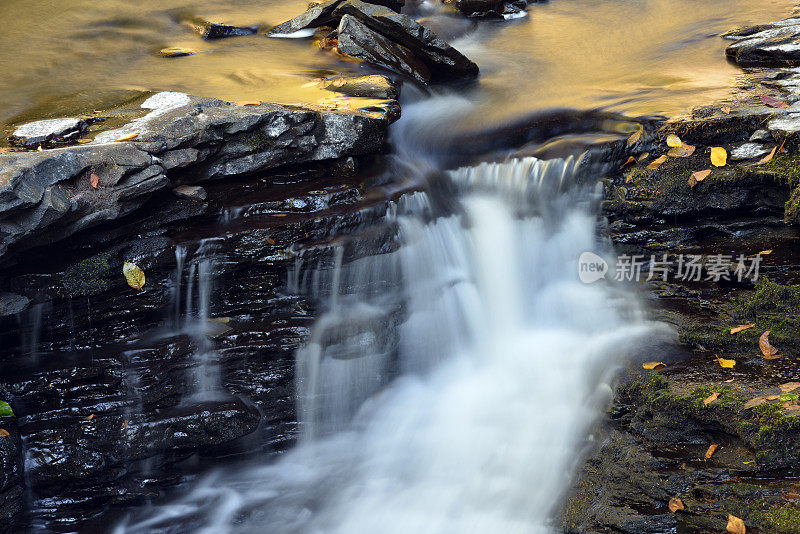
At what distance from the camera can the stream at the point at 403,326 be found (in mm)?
4957

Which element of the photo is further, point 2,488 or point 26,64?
point 26,64

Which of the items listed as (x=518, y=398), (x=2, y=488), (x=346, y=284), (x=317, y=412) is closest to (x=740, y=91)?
(x=518, y=398)

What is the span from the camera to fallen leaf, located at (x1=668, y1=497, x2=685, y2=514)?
12.4 ft

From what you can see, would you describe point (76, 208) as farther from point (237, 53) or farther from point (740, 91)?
point (740, 91)

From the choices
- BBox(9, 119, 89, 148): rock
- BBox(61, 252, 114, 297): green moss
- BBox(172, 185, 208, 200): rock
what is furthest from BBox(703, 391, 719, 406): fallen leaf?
BBox(9, 119, 89, 148): rock

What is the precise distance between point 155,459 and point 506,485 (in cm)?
300

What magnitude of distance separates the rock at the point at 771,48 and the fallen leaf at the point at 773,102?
1.61 meters

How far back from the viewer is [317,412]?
5.50m

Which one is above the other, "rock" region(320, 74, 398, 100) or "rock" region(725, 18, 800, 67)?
"rock" region(725, 18, 800, 67)

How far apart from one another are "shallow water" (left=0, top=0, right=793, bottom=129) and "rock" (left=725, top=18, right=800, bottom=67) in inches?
10.6

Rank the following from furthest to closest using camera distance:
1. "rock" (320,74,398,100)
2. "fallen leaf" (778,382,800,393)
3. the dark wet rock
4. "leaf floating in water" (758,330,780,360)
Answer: "rock" (320,74,398,100) < "leaf floating in water" (758,330,780,360) < the dark wet rock < "fallen leaf" (778,382,800,393)

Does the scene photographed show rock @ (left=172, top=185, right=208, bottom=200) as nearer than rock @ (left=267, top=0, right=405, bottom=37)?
Yes

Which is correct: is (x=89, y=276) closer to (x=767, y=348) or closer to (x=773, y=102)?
(x=767, y=348)

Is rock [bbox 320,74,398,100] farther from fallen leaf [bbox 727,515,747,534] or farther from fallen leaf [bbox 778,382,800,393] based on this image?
fallen leaf [bbox 727,515,747,534]
